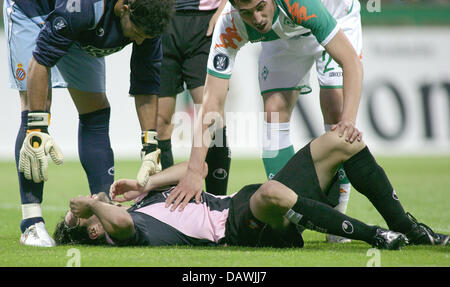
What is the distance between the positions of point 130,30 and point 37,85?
2.09 ft

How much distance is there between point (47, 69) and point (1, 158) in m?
9.66

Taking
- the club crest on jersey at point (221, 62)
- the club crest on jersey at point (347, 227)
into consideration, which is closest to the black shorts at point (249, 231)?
the club crest on jersey at point (347, 227)

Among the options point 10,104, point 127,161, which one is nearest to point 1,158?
point 10,104

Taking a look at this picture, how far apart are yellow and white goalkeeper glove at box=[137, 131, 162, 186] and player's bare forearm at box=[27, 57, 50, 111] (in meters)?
0.71

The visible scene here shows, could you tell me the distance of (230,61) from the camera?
4457mm

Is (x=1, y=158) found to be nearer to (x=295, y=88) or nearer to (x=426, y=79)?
(x=426, y=79)

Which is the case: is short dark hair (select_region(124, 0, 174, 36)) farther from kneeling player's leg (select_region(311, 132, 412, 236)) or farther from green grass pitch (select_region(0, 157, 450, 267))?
green grass pitch (select_region(0, 157, 450, 267))

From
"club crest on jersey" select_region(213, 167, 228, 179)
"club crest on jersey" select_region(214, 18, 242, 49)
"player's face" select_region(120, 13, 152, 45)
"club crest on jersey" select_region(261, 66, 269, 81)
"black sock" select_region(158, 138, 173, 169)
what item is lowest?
"club crest on jersey" select_region(213, 167, 228, 179)

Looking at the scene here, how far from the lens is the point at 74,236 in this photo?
4.15m

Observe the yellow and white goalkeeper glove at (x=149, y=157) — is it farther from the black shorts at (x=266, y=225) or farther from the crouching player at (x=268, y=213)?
the black shorts at (x=266, y=225)

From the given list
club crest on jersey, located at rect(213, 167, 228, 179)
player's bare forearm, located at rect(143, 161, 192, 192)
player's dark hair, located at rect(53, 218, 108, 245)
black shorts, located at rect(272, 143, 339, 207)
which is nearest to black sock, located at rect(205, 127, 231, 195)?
club crest on jersey, located at rect(213, 167, 228, 179)

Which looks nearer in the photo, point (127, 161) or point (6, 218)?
point (6, 218)

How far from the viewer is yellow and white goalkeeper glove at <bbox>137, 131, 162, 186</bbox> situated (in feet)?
13.9
